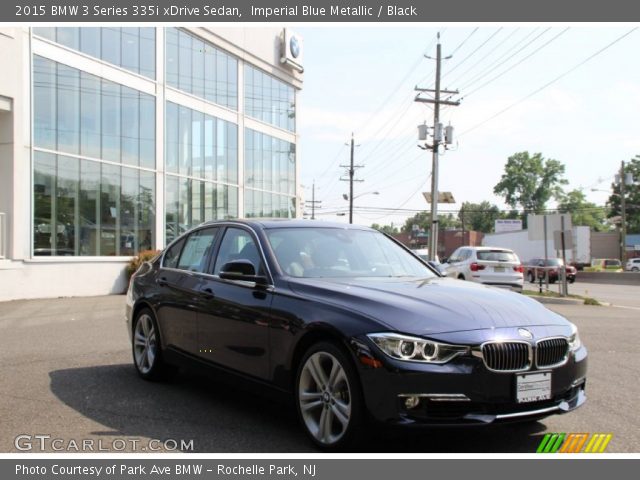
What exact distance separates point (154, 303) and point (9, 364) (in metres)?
2.26

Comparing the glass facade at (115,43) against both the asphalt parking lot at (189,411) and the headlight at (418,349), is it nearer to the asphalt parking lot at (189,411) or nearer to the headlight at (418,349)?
the asphalt parking lot at (189,411)

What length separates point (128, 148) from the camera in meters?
21.9

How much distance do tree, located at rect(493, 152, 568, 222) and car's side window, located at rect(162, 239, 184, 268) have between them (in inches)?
4535

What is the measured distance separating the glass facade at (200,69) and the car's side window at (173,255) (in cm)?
1840

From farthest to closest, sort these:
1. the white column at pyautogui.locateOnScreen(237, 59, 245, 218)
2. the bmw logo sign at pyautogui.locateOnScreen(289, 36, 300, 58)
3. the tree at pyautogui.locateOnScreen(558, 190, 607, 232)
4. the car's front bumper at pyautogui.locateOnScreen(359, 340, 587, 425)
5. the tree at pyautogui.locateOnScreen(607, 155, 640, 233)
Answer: the tree at pyautogui.locateOnScreen(558, 190, 607, 232)
the tree at pyautogui.locateOnScreen(607, 155, 640, 233)
the bmw logo sign at pyautogui.locateOnScreen(289, 36, 300, 58)
the white column at pyautogui.locateOnScreen(237, 59, 245, 218)
the car's front bumper at pyautogui.locateOnScreen(359, 340, 587, 425)

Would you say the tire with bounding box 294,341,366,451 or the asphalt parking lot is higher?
the tire with bounding box 294,341,366,451

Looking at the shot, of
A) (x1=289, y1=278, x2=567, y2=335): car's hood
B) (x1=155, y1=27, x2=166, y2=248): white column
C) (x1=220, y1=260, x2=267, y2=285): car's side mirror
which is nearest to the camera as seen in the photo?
(x1=289, y1=278, x2=567, y2=335): car's hood

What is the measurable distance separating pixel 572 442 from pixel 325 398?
1.74 metres

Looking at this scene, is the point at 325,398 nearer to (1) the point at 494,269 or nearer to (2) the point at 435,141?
(1) the point at 494,269

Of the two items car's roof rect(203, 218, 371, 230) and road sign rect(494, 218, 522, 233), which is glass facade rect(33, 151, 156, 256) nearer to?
car's roof rect(203, 218, 371, 230)

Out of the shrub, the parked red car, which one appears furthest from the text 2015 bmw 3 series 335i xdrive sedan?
the parked red car

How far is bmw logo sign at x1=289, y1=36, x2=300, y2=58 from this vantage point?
3309 cm

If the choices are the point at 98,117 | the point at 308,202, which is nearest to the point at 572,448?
the point at 98,117

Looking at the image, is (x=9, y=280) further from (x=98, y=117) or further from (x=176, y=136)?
(x=176, y=136)
